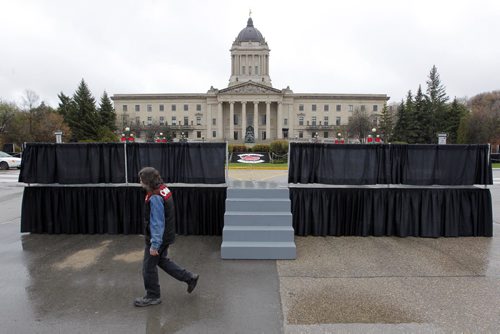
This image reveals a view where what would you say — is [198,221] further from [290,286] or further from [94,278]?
[290,286]

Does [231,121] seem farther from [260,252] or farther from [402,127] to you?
[260,252]

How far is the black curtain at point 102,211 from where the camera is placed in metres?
8.16

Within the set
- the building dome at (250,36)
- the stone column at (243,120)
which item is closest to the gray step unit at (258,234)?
the stone column at (243,120)

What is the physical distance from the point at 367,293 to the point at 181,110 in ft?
333

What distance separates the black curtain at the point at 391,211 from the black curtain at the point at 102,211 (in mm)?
2241

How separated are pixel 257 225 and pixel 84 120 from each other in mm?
55973

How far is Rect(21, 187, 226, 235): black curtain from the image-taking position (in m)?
8.16

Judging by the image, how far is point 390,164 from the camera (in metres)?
8.18

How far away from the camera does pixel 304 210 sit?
810 cm

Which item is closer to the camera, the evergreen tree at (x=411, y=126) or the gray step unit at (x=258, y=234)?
the gray step unit at (x=258, y=234)

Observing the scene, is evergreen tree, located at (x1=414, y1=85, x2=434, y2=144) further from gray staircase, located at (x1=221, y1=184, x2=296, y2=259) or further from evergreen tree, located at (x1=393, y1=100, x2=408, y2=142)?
gray staircase, located at (x1=221, y1=184, x2=296, y2=259)

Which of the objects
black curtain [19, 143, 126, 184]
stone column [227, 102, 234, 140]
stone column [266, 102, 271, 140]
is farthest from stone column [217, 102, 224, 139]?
black curtain [19, 143, 126, 184]

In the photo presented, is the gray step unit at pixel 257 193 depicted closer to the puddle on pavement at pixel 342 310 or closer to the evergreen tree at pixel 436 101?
the puddle on pavement at pixel 342 310

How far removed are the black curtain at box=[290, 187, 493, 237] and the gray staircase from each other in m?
0.89
